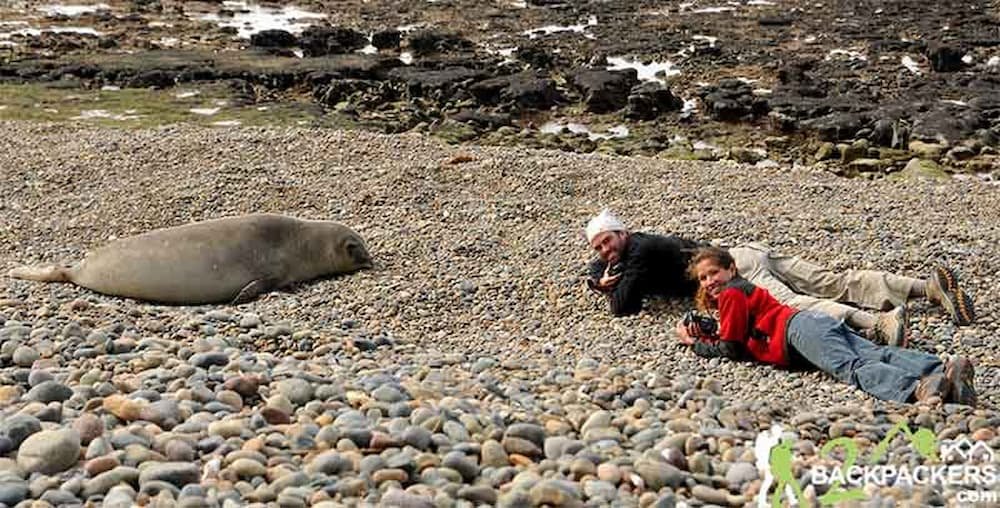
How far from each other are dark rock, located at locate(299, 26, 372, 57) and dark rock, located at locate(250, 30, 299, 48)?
37 cm

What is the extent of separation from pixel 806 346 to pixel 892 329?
624 mm

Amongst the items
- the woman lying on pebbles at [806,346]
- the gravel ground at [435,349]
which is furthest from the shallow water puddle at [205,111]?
the woman lying on pebbles at [806,346]

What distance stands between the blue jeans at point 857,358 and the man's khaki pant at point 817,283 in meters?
0.72

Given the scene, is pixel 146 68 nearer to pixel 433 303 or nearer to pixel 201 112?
pixel 201 112

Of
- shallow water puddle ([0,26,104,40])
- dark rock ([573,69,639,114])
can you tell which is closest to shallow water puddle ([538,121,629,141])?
dark rock ([573,69,639,114])

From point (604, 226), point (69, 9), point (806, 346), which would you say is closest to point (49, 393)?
point (604, 226)

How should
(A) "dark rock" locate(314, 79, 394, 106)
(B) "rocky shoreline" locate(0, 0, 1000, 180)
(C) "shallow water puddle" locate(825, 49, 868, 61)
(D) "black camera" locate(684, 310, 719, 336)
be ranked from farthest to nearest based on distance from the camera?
(C) "shallow water puddle" locate(825, 49, 868, 61) → (A) "dark rock" locate(314, 79, 394, 106) → (B) "rocky shoreline" locate(0, 0, 1000, 180) → (D) "black camera" locate(684, 310, 719, 336)

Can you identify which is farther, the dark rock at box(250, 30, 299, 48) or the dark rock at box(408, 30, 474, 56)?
the dark rock at box(250, 30, 299, 48)

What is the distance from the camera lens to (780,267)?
27.5 feet

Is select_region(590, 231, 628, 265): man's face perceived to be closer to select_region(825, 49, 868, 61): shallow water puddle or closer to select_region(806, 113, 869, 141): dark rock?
select_region(806, 113, 869, 141): dark rock

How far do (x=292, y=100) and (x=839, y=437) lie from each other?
885 inches

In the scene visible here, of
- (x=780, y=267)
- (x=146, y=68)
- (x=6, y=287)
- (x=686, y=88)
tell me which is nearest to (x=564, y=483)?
(x=780, y=267)

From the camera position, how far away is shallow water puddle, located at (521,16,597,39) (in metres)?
37.7

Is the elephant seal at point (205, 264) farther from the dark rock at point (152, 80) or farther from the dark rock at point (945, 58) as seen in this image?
the dark rock at point (945, 58)
